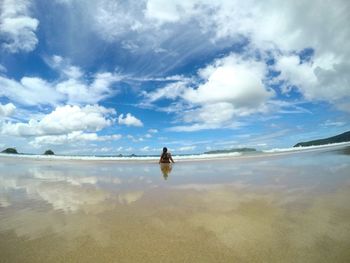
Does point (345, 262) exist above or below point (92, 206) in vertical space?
below

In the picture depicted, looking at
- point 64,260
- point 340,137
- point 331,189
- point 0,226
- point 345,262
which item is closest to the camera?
point 345,262

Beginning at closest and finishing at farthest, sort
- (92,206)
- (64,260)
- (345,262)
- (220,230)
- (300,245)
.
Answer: (345,262), (64,260), (300,245), (220,230), (92,206)

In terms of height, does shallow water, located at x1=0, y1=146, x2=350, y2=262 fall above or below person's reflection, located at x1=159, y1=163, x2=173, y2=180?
below

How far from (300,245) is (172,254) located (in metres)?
1.61

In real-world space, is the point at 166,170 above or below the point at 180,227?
above

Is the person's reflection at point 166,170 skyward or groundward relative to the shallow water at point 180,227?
skyward

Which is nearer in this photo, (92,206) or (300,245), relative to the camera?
(300,245)

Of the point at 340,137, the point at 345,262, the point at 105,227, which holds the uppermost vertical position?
the point at 340,137

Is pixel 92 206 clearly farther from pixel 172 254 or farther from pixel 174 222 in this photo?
pixel 172 254

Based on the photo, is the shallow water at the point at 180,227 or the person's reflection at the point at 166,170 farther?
the person's reflection at the point at 166,170

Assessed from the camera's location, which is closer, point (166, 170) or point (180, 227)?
point (180, 227)

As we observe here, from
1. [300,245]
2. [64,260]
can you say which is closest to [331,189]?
[300,245]

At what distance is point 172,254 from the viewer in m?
3.07

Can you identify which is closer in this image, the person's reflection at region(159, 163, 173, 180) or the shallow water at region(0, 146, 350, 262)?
the shallow water at region(0, 146, 350, 262)
